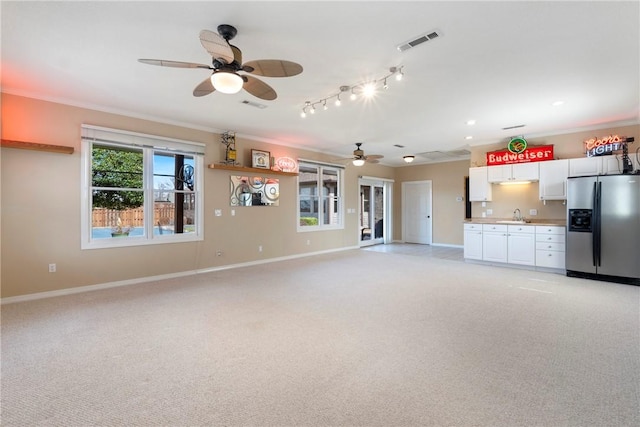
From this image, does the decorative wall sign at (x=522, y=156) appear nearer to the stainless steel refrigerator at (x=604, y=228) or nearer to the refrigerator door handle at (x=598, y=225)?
the stainless steel refrigerator at (x=604, y=228)

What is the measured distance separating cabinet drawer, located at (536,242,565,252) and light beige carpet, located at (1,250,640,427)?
1.23 meters

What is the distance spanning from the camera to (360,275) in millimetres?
5371

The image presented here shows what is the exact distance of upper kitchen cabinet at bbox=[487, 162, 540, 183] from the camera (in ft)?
19.5

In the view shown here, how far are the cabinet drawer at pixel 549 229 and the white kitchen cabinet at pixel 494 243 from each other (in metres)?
0.57

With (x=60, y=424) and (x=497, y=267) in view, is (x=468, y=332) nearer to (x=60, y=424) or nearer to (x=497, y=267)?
(x=60, y=424)

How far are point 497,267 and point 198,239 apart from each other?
6.03 m

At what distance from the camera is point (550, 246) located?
552 cm

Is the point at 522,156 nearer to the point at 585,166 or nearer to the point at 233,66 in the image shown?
the point at 585,166

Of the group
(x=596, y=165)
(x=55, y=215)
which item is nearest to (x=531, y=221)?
(x=596, y=165)

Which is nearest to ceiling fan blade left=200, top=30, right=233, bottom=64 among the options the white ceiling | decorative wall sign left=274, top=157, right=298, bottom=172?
the white ceiling

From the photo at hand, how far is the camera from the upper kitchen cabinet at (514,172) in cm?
593

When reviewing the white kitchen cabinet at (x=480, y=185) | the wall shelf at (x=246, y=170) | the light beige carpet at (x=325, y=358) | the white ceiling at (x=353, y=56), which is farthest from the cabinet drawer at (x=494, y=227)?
the wall shelf at (x=246, y=170)

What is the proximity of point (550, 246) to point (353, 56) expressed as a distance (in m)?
5.18

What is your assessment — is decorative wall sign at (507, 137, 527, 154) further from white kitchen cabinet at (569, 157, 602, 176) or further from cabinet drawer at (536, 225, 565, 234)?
cabinet drawer at (536, 225, 565, 234)
